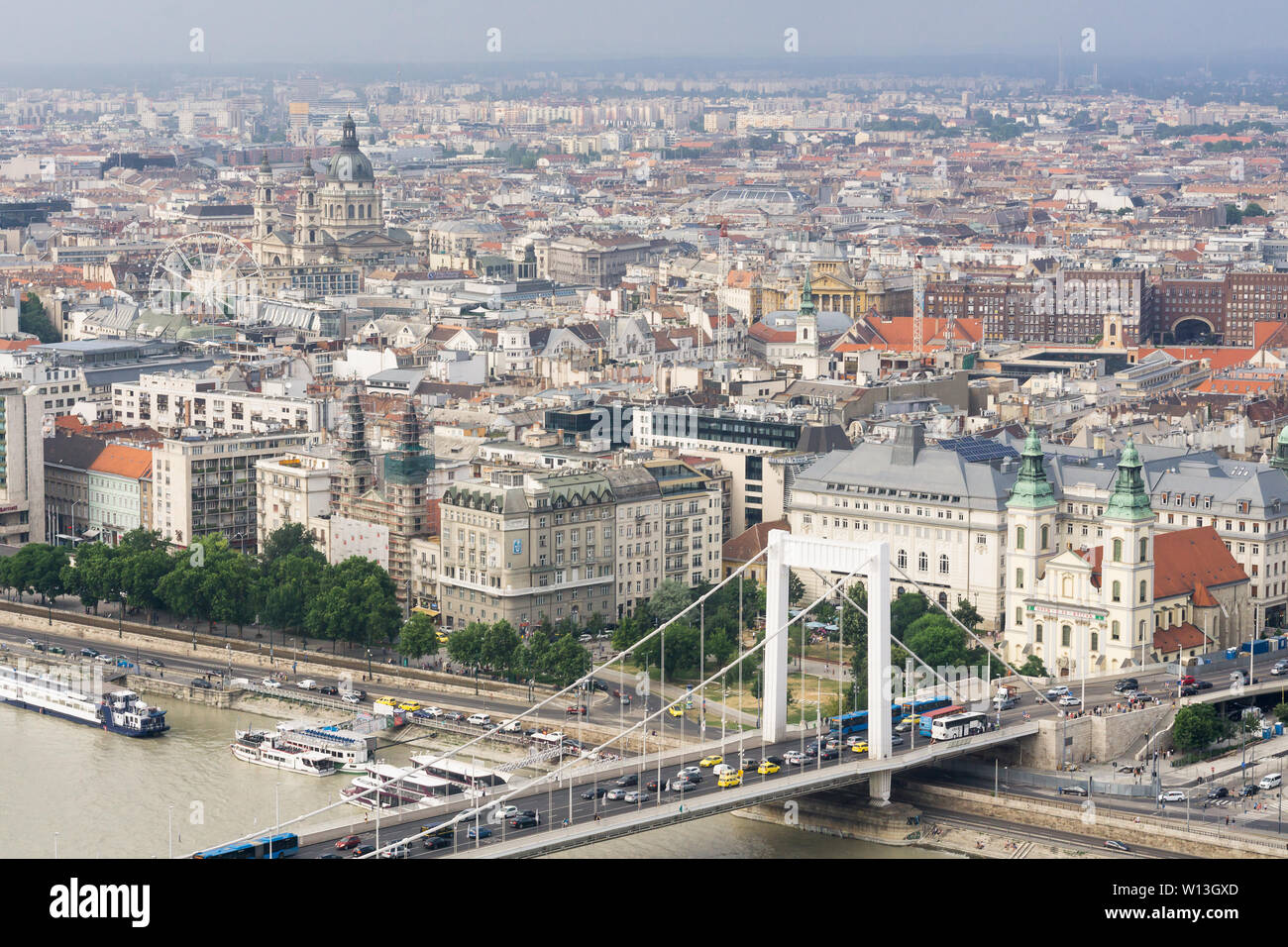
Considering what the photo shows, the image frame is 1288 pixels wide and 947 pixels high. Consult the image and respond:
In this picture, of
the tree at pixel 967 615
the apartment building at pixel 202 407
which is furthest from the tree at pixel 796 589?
the apartment building at pixel 202 407

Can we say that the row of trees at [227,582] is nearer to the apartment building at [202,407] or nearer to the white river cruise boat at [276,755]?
the white river cruise boat at [276,755]

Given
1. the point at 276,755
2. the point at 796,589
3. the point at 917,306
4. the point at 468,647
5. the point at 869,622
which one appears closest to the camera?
the point at 869,622

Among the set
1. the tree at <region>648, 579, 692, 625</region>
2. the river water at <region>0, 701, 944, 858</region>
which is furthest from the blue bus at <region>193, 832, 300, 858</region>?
the tree at <region>648, 579, 692, 625</region>

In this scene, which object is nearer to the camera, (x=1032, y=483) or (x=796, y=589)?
(x=1032, y=483)

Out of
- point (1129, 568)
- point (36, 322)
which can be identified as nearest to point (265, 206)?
point (36, 322)

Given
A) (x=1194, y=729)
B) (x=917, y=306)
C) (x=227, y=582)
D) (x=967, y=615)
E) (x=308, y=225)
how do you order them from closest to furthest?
(x=1194, y=729) < (x=967, y=615) < (x=227, y=582) < (x=917, y=306) < (x=308, y=225)

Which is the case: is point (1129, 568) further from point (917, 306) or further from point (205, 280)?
point (205, 280)

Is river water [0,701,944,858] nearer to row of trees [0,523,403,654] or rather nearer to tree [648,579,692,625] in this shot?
row of trees [0,523,403,654]
